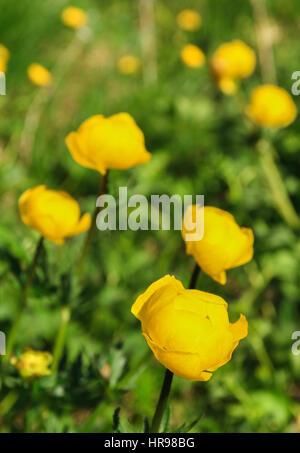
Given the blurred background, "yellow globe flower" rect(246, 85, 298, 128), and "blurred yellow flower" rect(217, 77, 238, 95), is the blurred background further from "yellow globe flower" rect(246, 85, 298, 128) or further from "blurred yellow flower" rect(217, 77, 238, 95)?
"yellow globe flower" rect(246, 85, 298, 128)

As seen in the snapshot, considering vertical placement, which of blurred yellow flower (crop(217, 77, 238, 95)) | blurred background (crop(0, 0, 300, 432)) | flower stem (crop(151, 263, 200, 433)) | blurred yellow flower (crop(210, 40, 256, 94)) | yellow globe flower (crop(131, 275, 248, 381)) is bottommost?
blurred background (crop(0, 0, 300, 432))

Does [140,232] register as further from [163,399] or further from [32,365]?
[163,399]

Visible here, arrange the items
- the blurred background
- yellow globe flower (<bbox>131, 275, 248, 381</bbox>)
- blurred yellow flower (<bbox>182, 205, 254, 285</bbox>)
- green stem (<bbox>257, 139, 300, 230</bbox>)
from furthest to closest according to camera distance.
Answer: green stem (<bbox>257, 139, 300, 230</bbox>)
the blurred background
blurred yellow flower (<bbox>182, 205, 254, 285</bbox>)
yellow globe flower (<bbox>131, 275, 248, 381</bbox>)

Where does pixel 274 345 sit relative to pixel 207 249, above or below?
below

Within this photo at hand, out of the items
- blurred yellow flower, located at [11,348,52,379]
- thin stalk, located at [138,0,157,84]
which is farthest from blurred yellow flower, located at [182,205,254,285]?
thin stalk, located at [138,0,157,84]

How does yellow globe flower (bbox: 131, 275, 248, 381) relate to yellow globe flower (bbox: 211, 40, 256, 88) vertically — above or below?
above
